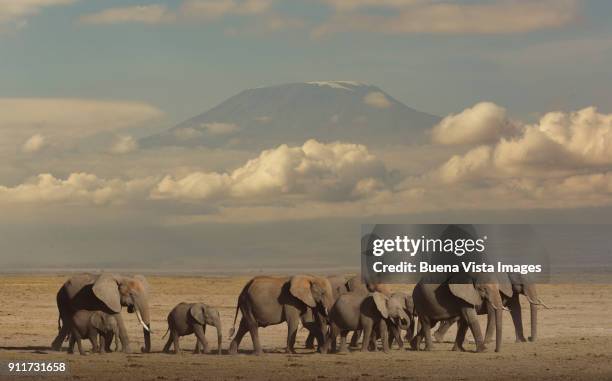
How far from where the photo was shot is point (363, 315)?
110 ft

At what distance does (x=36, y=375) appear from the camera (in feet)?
93.7

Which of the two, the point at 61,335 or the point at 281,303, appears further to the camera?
the point at 61,335

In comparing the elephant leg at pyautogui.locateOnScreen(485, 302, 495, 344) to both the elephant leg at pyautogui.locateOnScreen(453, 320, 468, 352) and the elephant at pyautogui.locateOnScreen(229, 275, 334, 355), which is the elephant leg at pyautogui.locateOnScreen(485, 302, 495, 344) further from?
the elephant at pyautogui.locateOnScreen(229, 275, 334, 355)

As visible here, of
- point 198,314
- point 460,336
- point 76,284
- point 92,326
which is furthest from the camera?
point 460,336

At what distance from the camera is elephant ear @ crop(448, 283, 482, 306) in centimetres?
3434

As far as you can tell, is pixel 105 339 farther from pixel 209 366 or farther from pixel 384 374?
pixel 384 374

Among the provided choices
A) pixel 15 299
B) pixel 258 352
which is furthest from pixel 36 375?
pixel 15 299

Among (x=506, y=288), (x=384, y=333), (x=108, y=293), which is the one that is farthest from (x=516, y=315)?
(x=108, y=293)

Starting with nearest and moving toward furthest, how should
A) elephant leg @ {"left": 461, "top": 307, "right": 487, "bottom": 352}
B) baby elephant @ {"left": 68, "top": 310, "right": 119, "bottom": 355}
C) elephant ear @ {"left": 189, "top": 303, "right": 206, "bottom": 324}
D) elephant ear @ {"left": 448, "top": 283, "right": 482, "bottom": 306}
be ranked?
1. baby elephant @ {"left": 68, "top": 310, "right": 119, "bottom": 355}
2. elephant ear @ {"left": 189, "top": 303, "right": 206, "bottom": 324}
3. elephant leg @ {"left": 461, "top": 307, "right": 487, "bottom": 352}
4. elephant ear @ {"left": 448, "top": 283, "right": 482, "bottom": 306}

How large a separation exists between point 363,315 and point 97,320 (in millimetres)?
6757

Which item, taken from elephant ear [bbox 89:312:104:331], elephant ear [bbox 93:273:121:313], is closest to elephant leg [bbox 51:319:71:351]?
elephant ear [bbox 89:312:104:331]

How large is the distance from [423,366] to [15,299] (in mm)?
38966

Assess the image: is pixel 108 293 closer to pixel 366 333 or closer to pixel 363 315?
pixel 363 315

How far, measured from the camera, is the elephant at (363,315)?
109 ft
